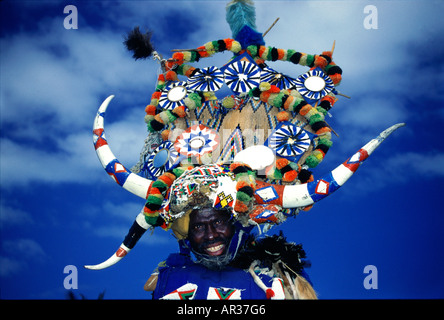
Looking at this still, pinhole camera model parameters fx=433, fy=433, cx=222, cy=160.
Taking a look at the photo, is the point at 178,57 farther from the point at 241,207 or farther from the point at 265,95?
the point at 241,207

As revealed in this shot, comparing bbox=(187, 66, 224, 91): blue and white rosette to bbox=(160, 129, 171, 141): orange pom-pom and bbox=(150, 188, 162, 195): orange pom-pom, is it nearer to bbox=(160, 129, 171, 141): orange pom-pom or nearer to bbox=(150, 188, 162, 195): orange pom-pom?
bbox=(160, 129, 171, 141): orange pom-pom

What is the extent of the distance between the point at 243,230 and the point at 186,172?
686mm

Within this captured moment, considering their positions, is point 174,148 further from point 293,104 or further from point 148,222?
point 293,104

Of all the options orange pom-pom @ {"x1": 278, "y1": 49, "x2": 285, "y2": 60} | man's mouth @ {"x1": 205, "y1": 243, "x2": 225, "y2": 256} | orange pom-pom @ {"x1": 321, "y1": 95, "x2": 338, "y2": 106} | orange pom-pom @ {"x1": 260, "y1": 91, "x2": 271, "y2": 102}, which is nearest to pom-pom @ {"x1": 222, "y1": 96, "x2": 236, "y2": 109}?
orange pom-pom @ {"x1": 260, "y1": 91, "x2": 271, "y2": 102}

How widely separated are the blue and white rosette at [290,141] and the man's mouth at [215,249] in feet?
3.10

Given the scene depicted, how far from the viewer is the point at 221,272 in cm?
360

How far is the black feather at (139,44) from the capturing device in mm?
4363

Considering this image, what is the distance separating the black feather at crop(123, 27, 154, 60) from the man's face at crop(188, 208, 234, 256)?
6.02 ft

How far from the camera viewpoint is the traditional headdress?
3383 millimetres

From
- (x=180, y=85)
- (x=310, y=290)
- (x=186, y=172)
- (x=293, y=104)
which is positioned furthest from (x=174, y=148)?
(x=310, y=290)

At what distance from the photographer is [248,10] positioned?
4555 millimetres

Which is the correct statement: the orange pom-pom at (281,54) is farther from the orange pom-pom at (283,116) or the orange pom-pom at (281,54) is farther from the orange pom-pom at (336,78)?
the orange pom-pom at (283,116)

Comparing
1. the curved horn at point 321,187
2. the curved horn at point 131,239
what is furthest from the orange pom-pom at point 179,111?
the curved horn at point 321,187

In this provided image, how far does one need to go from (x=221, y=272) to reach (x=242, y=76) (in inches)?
72.3
